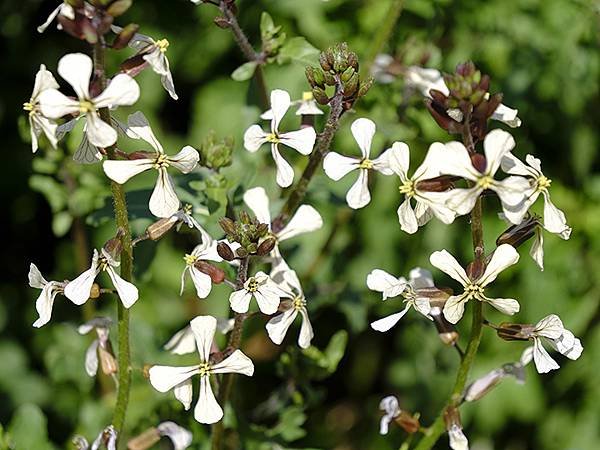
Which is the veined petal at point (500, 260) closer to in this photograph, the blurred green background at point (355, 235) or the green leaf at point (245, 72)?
the green leaf at point (245, 72)

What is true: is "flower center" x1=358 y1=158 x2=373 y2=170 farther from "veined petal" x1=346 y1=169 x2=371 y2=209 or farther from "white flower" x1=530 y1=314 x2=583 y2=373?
"white flower" x1=530 y1=314 x2=583 y2=373

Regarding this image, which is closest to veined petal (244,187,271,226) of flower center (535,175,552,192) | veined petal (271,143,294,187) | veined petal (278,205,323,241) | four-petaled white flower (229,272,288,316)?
veined petal (278,205,323,241)

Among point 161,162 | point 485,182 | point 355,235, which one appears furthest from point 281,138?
point 355,235

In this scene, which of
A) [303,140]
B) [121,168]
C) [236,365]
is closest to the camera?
[121,168]

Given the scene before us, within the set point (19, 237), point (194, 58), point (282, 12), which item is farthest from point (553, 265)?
point (19, 237)

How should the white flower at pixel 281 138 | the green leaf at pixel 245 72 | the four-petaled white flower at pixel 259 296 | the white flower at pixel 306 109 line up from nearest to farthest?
the four-petaled white flower at pixel 259 296 < the white flower at pixel 281 138 < the white flower at pixel 306 109 < the green leaf at pixel 245 72

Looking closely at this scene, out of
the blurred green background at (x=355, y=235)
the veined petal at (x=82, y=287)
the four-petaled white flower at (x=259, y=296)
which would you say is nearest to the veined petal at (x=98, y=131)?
the veined petal at (x=82, y=287)

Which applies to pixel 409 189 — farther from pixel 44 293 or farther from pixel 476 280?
pixel 44 293
